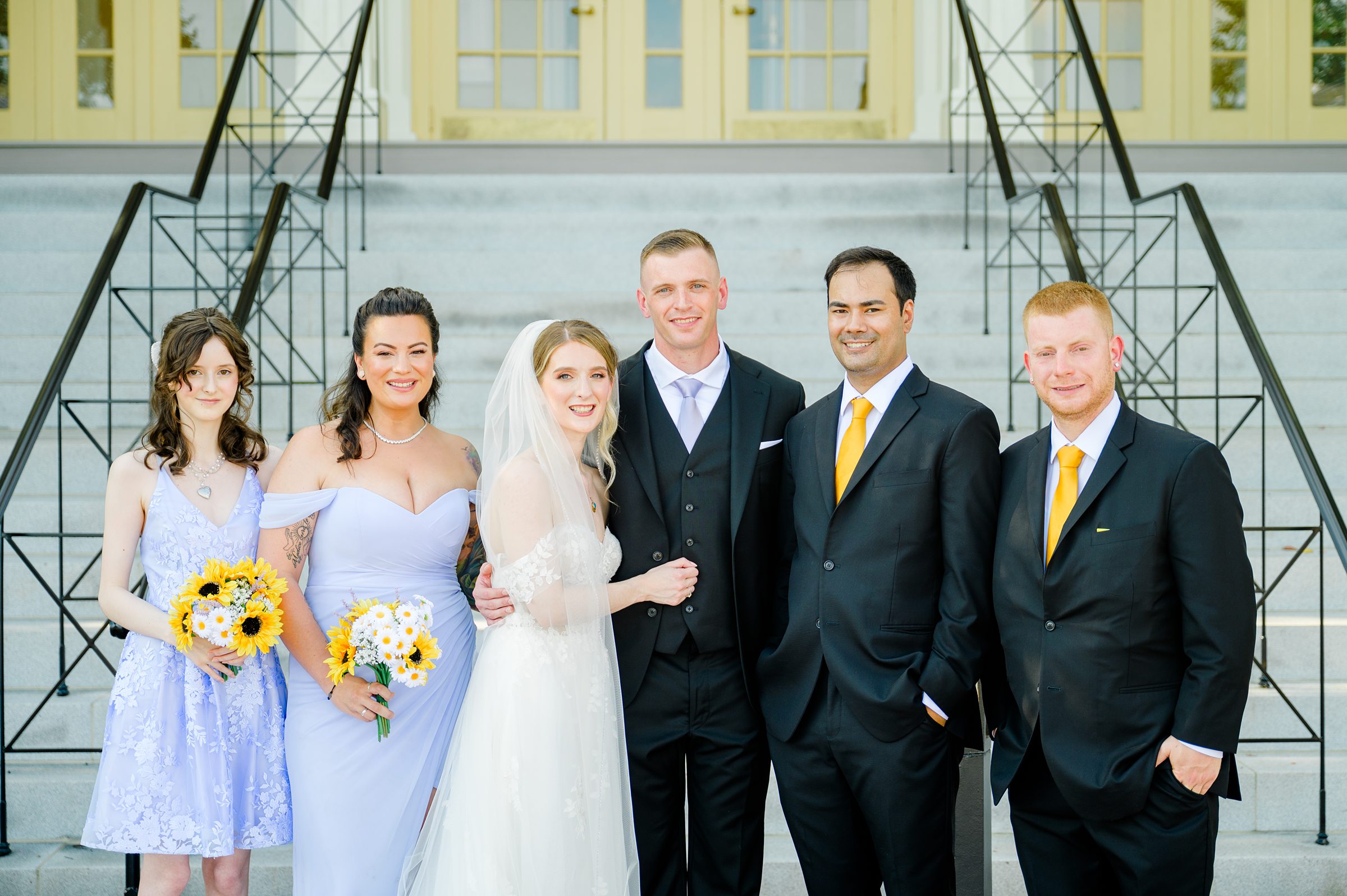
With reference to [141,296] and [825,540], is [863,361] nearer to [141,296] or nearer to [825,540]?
[825,540]

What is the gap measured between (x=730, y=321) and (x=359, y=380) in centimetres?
334

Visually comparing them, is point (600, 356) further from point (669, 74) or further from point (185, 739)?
point (669, 74)

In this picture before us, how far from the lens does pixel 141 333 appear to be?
605 centimetres

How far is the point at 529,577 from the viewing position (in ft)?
8.98

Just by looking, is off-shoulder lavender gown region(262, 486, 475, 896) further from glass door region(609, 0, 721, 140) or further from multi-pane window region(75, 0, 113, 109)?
multi-pane window region(75, 0, 113, 109)

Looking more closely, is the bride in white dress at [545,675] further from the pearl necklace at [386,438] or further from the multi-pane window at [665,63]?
the multi-pane window at [665,63]

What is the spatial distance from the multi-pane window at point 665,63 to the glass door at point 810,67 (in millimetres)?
381

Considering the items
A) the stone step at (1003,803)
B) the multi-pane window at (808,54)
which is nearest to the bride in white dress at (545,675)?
the stone step at (1003,803)

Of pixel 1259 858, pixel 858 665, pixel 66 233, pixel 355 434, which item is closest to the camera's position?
pixel 858 665

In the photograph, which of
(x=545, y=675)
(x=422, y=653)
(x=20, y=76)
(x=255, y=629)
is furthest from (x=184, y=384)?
(x=20, y=76)

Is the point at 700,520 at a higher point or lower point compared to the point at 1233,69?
lower

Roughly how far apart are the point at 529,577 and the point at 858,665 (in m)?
0.84

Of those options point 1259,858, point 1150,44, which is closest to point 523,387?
point 1259,858

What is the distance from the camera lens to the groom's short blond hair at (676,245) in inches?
118
